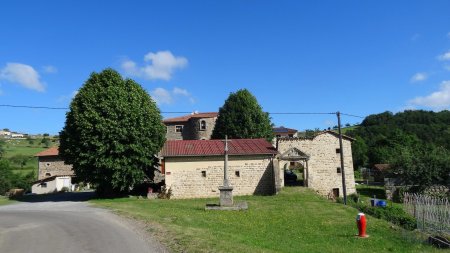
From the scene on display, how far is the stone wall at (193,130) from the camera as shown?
182 ft

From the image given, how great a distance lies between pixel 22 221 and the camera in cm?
1814

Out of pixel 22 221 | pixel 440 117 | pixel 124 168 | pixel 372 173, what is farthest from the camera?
pixel 440 117

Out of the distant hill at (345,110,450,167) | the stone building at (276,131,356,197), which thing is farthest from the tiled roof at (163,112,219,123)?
the distant hill at (345,110,450,167)

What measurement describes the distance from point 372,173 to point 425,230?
57121 mm

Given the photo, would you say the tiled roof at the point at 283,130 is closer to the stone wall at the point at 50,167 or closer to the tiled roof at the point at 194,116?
the tiled roof at the point at 194,116

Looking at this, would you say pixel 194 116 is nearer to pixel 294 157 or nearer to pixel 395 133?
pixel 294 157

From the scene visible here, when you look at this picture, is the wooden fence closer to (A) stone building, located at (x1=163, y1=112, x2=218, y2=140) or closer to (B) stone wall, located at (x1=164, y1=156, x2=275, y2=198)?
(B) stone wall, located at (x1=164, y1=156, x2=275, y2=198)

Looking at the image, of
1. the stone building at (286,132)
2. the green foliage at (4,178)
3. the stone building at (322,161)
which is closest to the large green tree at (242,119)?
the stone building at (322,161)

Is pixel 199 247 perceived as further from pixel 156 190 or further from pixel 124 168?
pixel 156 190

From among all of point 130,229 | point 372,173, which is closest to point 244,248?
point 130,229

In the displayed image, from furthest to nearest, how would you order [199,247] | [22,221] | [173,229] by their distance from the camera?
[22,221]
[173,229]
[199,247]

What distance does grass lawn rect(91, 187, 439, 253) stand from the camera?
11867 millimetres

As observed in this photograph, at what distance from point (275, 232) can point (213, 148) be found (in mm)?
20421

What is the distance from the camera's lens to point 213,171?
3441cm
